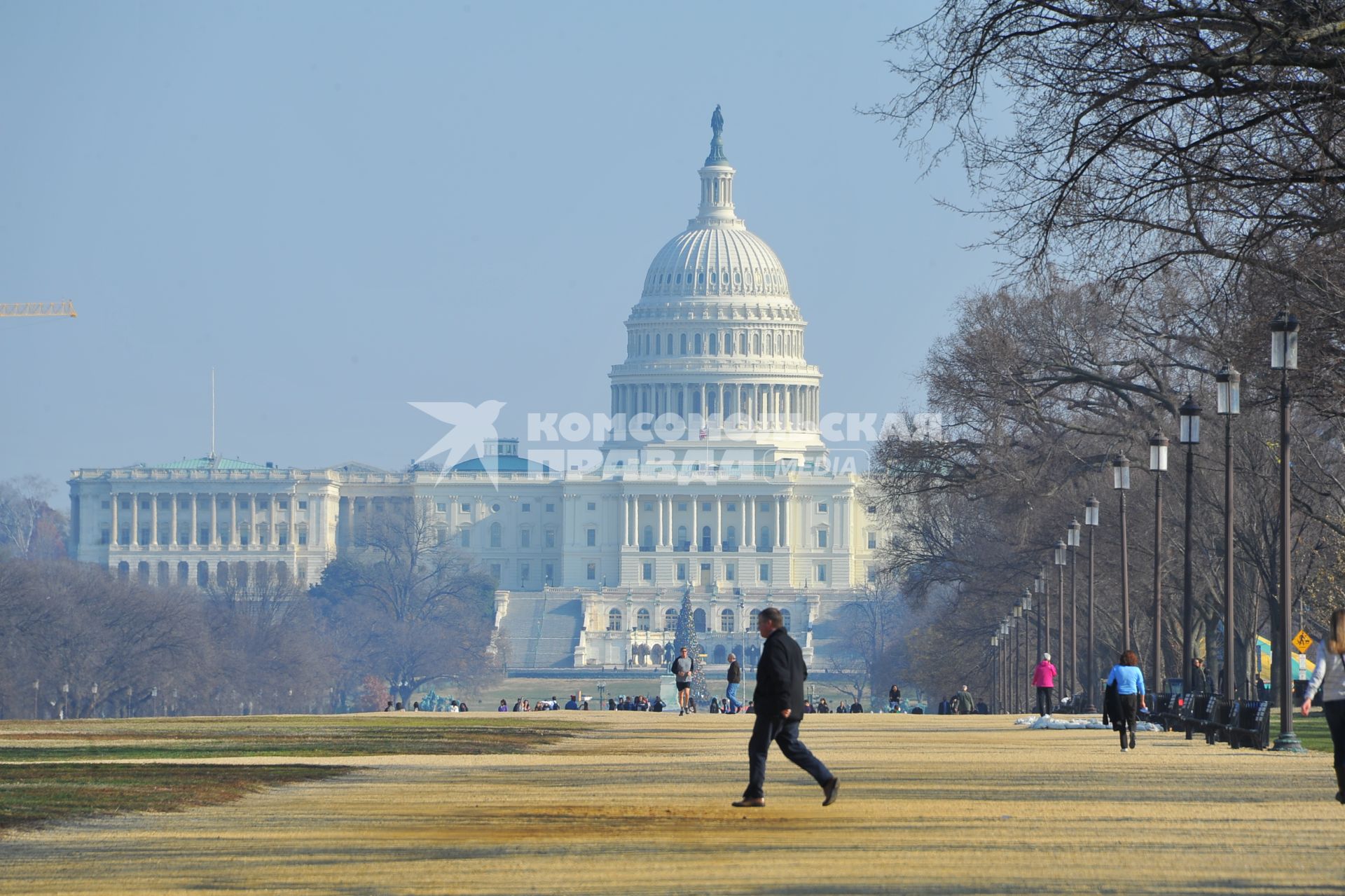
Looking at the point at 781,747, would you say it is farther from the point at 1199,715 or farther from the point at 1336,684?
the point at 1199,715

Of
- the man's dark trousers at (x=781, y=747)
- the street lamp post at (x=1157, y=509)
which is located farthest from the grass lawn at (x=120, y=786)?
the street lamp post at (x=1157, y=509)

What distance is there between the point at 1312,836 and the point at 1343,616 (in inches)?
76.1

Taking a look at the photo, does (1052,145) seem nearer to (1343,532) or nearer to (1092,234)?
(1092,234)

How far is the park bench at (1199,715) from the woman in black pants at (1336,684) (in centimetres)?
1370

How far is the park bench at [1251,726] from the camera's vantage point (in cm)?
2941

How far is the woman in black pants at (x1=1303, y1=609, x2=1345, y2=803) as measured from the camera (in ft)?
59.9

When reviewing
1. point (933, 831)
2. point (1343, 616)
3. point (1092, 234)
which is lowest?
point (933, 831)

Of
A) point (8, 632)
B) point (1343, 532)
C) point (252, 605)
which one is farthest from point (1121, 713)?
point (252, 605)

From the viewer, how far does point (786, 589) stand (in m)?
196

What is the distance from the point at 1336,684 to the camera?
18.4m

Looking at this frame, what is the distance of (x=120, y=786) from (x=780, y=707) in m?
7.00

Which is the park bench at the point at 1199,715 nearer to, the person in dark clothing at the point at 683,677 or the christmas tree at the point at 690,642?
the person in dark clothing at the point at 683,677

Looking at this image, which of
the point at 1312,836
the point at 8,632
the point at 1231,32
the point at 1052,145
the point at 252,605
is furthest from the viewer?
the point at 252,605

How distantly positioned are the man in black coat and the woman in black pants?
3517 millimetres
